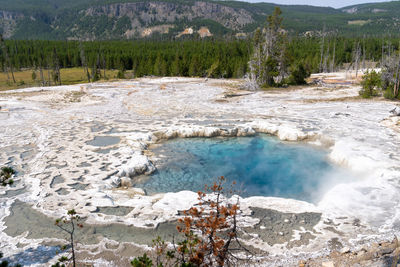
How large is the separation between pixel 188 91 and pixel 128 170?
21850mm

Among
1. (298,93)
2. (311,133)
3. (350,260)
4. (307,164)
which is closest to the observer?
(350,260)

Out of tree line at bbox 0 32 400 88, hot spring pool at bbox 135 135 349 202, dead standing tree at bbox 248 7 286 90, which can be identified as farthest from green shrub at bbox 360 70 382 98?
hot spring pool at bbox 135 135 349 202

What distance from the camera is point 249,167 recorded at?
44.5ft

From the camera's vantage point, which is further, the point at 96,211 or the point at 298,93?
the point at 298,93

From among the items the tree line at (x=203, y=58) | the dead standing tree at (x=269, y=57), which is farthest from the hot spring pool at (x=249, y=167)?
the tree line at (x=203, y=58)

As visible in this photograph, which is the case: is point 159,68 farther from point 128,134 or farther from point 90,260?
point 90,260

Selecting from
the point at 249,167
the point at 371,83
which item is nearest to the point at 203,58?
the point at 371,83

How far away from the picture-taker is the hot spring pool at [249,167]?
11.3 metres

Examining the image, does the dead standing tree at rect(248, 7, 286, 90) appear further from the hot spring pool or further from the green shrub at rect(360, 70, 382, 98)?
the hot spring pool

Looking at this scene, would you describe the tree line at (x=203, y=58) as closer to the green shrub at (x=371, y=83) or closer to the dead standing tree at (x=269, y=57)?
the dead standing tree at (x=269, y=57)

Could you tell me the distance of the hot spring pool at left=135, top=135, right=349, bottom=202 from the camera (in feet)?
37.1

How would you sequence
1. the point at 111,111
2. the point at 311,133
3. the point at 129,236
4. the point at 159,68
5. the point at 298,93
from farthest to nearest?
the point at 159,68 → the point at 298,93 → the point at 111,111 → the point at 311,133 → the point at 129,236

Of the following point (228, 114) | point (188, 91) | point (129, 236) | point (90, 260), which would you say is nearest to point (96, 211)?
point (129, 236)

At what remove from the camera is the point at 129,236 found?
7.62 metres
